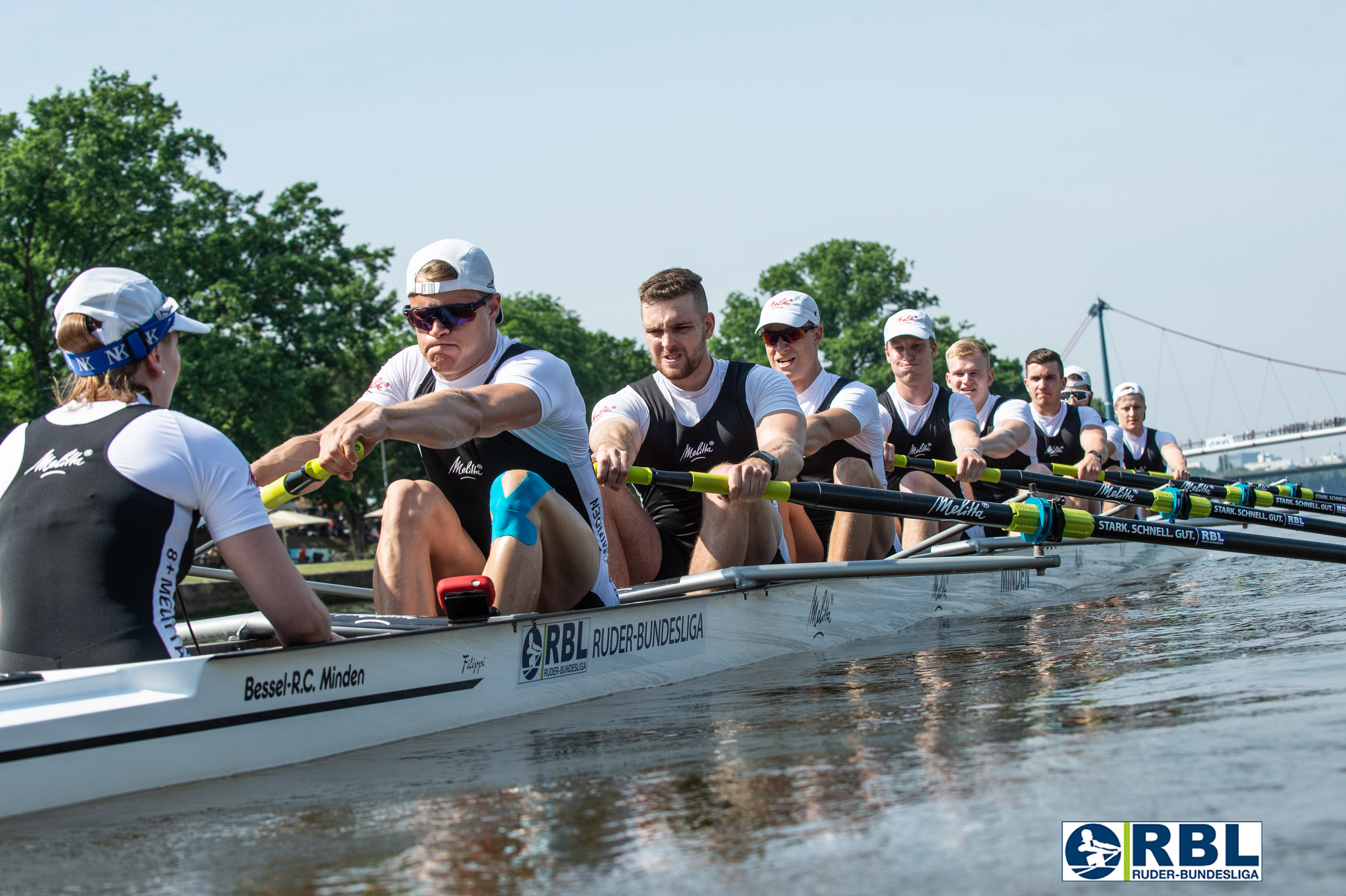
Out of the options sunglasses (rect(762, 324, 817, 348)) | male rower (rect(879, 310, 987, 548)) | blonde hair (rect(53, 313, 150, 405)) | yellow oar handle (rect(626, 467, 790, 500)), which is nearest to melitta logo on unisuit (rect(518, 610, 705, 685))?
yellow oar handle (rect(626, 467, 790, 500))

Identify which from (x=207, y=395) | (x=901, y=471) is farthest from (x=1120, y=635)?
(x=207, y=395)

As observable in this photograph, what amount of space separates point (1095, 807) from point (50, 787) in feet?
7.33

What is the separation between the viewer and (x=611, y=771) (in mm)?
3031

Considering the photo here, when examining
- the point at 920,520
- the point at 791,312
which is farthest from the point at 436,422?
the point at 920,520

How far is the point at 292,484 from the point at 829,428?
3584 millimetres

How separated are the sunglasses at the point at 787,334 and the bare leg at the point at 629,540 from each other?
82.2 inches

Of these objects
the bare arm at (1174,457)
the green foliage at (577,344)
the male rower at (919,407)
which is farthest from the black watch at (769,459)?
the green foliage at (577,344)

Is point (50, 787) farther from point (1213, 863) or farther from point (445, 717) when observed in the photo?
point (1213, 863)

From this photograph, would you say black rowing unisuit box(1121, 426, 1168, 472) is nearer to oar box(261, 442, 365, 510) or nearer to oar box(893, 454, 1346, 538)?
oar box(893, 454, 1346, 538)

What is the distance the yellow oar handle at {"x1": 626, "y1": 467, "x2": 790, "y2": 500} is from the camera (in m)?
5.65

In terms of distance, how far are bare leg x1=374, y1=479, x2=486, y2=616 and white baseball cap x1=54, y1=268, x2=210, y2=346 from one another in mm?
1415

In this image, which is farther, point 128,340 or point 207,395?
point 207,395

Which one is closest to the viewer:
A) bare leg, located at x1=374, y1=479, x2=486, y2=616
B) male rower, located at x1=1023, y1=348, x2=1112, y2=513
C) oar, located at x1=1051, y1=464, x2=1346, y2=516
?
bare leg, located at x1=374, y1=479, x2=486, y2=616

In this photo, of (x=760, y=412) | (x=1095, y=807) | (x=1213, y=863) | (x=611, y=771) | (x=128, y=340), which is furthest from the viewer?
(x=760, y=412)
